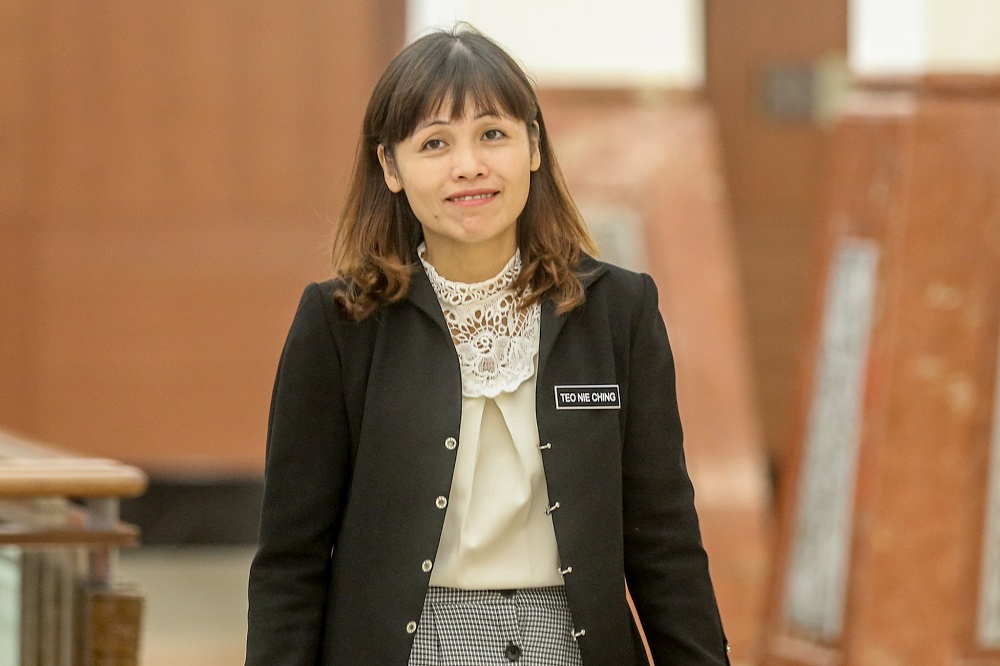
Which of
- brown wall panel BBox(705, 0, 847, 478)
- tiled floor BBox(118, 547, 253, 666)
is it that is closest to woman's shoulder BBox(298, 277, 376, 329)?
tiled floor BBox(118, 547, 253, 666)

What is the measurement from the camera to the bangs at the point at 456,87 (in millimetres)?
1937

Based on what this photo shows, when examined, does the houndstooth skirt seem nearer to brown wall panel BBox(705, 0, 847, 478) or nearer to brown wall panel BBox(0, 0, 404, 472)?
brown wall panel BBox(0, 0, 404, 472)

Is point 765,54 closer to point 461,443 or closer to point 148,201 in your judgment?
point 148,201

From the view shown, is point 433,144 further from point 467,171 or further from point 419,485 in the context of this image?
point 419,485

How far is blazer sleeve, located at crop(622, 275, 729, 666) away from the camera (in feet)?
6.45

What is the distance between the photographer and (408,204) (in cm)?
Result: 212

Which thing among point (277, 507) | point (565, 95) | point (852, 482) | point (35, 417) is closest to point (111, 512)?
point (277, 507)

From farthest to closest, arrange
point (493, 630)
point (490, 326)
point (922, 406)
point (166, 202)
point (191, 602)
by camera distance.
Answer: point (166, 202) < point (191, 602) < point (922, 406) < point (490, 326) < point (493, 630)

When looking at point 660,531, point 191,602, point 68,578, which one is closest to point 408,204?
point 660,531

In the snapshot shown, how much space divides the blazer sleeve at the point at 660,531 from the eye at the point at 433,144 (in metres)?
0.34

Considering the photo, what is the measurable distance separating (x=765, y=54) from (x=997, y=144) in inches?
117

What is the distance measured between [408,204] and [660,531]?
0.55m

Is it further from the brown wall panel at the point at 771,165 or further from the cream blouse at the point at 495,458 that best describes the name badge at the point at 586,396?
the brown wall panel at the point at 771,165

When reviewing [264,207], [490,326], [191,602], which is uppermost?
[490,326]
